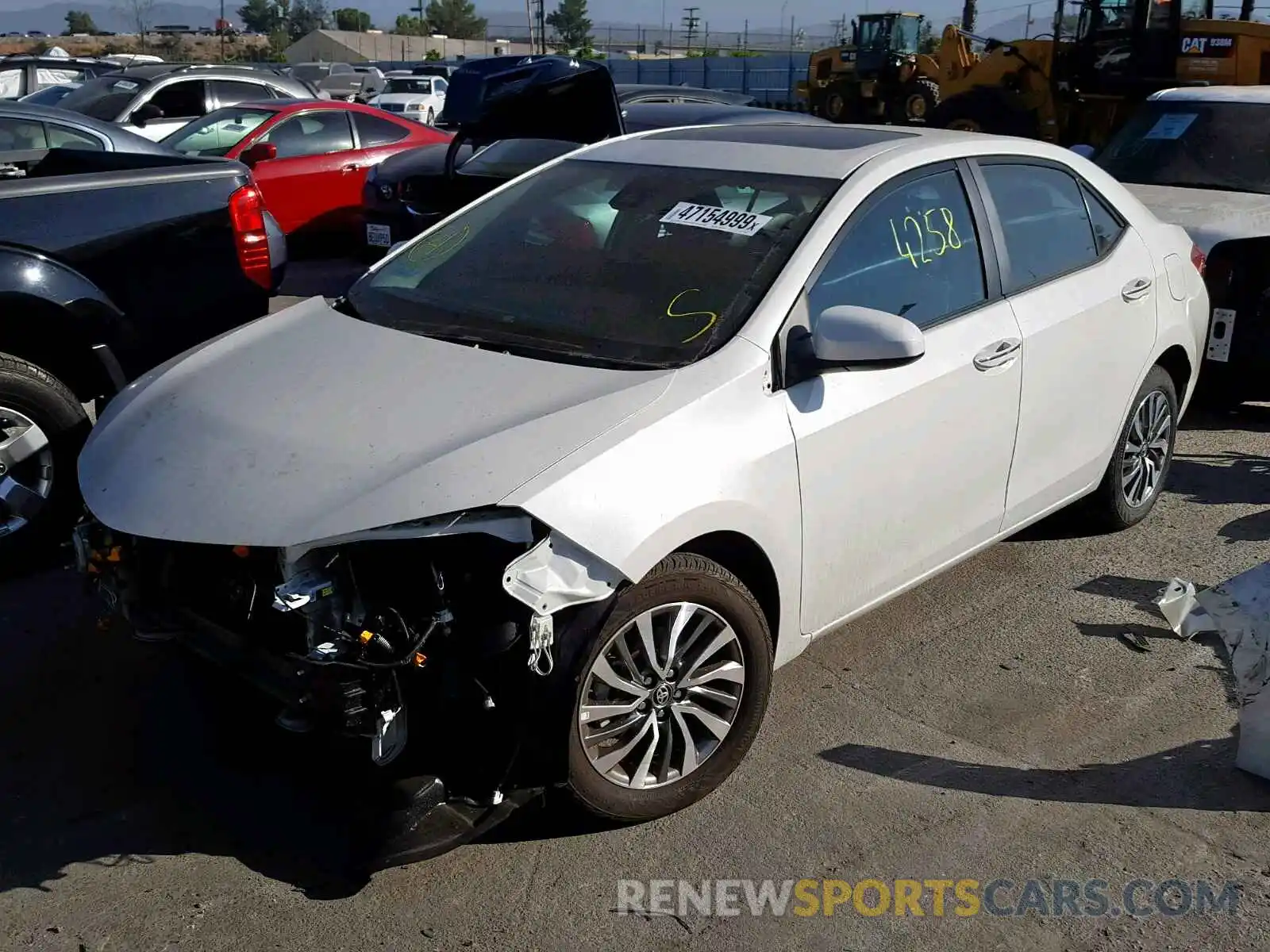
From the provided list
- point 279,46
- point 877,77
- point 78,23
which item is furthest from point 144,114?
point 78,23

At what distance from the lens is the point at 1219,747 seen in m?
3.87

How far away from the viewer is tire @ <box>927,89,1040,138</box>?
16578 millimetres

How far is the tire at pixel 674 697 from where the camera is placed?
3.19 metres

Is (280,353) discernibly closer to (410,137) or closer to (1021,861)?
(1021,861)

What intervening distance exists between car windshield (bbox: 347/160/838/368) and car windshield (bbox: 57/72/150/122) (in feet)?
34.2

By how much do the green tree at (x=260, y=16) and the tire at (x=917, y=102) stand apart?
91.4 metres

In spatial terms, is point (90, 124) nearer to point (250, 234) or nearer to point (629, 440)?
point (250, 234)

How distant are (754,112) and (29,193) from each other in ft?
22.1

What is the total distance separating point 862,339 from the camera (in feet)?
11.5

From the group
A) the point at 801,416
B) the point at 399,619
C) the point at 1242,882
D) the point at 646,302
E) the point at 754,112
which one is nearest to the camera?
the point at 399,619

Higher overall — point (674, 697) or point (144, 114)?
point (144, 114)

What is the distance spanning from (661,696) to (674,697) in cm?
5

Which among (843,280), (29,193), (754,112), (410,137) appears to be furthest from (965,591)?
(410,137)

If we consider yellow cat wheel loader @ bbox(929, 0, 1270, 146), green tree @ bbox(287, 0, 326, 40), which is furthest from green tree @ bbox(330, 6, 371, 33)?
yellow cat wheel loader @ bbox(929, 0, 1270, 146)
